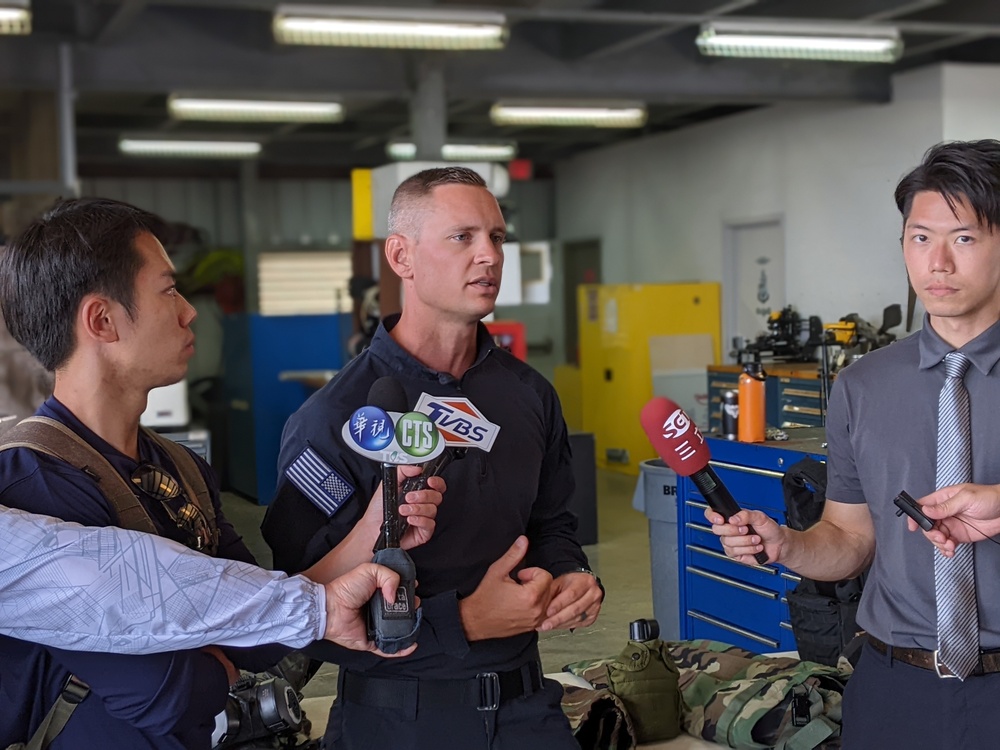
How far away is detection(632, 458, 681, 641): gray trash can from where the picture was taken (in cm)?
493

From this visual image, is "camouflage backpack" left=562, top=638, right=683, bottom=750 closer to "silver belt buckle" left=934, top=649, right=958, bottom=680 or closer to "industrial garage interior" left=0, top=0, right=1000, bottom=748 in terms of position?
"industrial garage interior" left=0, top=0, right=1000, bottom=748

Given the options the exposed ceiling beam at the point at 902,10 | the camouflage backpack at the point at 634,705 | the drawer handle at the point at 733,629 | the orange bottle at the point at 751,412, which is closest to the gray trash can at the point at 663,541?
the drawer handle at the point at 733,629

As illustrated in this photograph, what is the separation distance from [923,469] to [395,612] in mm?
931

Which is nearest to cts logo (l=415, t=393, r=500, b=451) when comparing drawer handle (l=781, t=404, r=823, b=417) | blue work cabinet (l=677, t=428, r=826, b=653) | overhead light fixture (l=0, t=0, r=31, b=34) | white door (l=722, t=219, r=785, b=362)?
blue work cabinet (l=677, t=428, r=826, b=653)

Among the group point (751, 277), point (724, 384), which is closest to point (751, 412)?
point (724, 384)

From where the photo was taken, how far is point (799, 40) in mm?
7703

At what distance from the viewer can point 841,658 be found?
134 inches

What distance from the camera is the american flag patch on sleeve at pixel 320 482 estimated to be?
2.00 meters

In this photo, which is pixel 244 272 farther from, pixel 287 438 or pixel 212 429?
pixel 287 438

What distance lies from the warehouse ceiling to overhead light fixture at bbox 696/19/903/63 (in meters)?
0.12

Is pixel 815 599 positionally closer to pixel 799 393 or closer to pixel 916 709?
pixel 916 709

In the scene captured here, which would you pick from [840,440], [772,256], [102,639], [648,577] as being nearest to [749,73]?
[772,256]

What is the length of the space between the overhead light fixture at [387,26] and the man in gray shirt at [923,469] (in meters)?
5.04

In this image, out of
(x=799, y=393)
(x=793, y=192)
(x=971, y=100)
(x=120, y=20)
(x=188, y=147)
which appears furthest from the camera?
(x=188, y=147)
